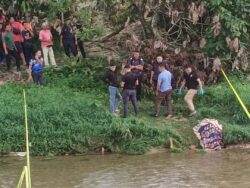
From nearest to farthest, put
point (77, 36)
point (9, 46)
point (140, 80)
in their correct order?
point (140, 80) < point (9, 46) < point (77, 36)

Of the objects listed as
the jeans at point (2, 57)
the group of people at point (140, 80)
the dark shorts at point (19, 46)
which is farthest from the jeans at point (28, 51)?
the group of people at point (140, 80)

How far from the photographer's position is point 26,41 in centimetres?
2080

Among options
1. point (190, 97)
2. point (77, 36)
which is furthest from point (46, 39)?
point (190, 97)

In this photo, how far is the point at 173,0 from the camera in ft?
65.2

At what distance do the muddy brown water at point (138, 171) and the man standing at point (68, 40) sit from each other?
6.29m

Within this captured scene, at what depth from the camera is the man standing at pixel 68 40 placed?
69.1 feet

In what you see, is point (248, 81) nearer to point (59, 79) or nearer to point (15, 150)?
point (59, 79)

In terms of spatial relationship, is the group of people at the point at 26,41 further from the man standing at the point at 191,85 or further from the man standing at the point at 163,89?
the man standing at the point at 191,85

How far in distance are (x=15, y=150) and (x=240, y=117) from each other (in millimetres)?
5943

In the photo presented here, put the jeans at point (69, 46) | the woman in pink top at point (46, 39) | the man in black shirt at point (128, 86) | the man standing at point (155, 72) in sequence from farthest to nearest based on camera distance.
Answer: the jeans at point (69, 46) < the woman in pink top at point (46, 39) < the man standing at point (155, 72) < the man in black shirt at point (128, 86)

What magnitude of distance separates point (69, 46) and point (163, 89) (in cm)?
495

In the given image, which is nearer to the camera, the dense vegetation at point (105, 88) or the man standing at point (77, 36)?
the dense vegetation at point (105, 88)

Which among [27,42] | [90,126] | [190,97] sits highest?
[27,42]

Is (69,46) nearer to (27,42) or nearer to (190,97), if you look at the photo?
(27,42)
